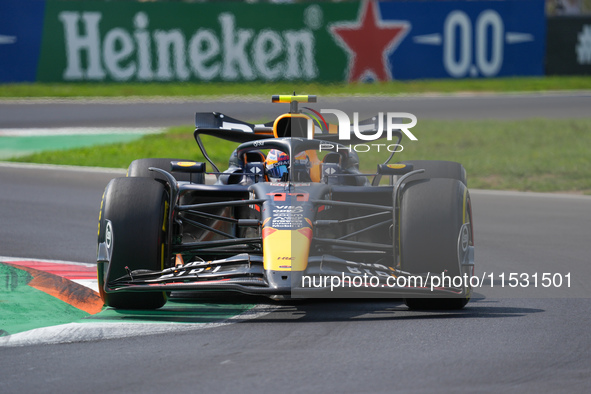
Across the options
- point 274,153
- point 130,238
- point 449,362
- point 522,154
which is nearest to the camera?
point 449,362

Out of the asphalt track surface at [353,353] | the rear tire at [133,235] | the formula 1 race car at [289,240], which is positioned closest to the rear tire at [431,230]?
the formula 1 race car at [289,240]

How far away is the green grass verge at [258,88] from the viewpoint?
2305 cm

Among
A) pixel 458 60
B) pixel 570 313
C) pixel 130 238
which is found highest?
pixel 458 60

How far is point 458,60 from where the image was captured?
86.7ft

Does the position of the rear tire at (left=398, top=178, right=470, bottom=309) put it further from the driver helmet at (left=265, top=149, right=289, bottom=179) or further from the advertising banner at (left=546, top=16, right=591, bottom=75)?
the advertising banner at (left=546, top=16, right=591, bottom=75)

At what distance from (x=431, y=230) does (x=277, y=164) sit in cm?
175

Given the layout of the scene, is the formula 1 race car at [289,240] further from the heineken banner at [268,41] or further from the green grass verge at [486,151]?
the heineken banner at [268,41]

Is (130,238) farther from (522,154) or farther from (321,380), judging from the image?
(522,154)

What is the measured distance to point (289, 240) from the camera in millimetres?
6641

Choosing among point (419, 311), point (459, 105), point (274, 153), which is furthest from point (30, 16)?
point (419, 311)

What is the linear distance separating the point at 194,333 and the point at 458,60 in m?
21.1

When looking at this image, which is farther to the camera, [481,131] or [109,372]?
[481,131]

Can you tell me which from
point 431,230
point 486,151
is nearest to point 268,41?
point 486,151

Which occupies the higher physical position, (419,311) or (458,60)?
(458,60)
